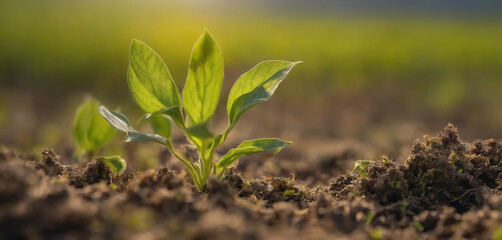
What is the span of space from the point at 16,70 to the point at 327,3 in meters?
33.5

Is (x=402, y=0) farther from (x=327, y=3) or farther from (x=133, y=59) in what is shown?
(x=133, y=59)

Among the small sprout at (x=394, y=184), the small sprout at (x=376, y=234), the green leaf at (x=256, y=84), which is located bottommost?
the small sprout at (x=376, y=234)

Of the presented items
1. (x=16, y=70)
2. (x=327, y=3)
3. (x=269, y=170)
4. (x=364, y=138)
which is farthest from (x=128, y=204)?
(x=327, y=3)

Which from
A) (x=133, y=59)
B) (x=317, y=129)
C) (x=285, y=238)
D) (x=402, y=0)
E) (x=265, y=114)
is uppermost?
(x=402, y=0)

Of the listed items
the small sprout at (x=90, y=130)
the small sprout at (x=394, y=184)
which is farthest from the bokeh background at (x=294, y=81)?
the small sprout at (x=394, y=184)

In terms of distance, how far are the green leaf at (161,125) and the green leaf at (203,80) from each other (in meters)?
0.38

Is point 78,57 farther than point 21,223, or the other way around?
point 78,57

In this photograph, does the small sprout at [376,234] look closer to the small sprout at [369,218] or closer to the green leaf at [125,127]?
the small sprout at [369,218]

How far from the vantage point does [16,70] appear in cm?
654

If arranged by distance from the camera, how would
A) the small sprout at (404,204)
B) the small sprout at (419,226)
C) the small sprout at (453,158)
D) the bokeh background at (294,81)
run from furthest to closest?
the bokeh background at (294,81) → the small sprout at (453,158) → the small sprout at (404,204) → the small sprout at (419,226)

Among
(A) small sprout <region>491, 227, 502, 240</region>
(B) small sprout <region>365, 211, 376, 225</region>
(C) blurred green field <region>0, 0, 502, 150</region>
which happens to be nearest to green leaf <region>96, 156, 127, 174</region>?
(B) small sprout <region>365, 211, 376, 225</region>

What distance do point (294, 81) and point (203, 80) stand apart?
228 inches

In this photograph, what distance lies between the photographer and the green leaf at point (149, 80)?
1.64 meters

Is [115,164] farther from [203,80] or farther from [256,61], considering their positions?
[256,61]
